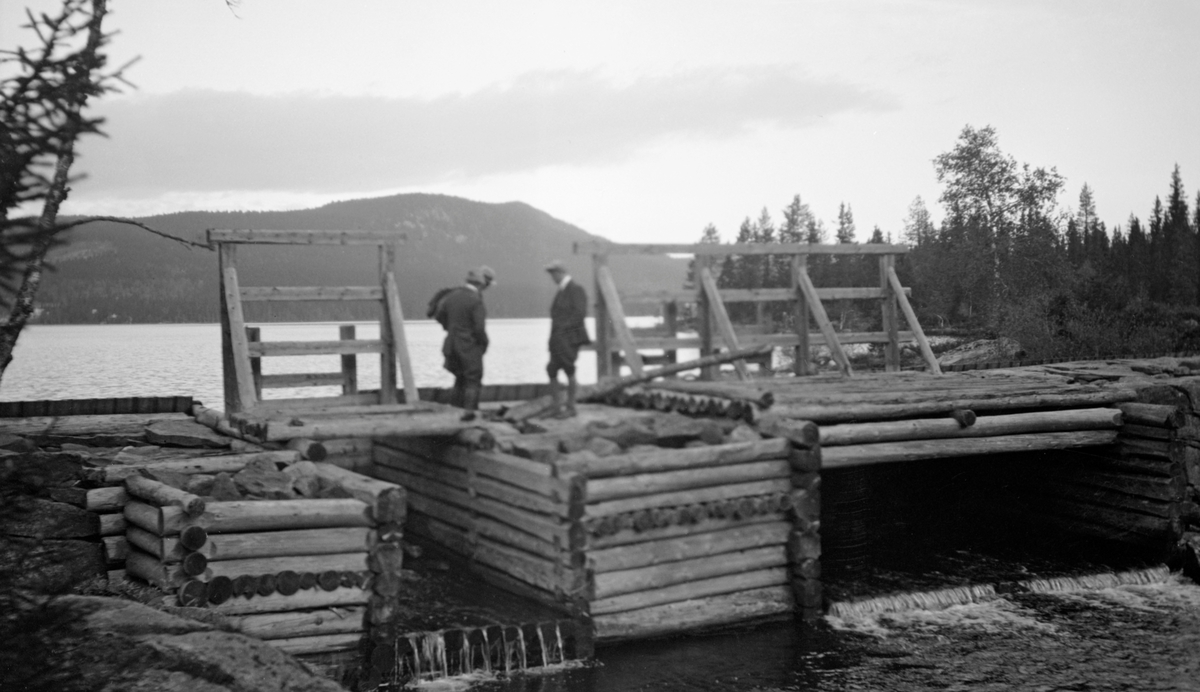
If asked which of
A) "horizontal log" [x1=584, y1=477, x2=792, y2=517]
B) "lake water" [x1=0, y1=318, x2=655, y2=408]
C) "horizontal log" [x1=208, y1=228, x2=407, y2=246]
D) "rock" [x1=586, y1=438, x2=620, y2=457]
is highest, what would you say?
"horizontal log" [x1=208, y1=228, x2=407, y2=246]

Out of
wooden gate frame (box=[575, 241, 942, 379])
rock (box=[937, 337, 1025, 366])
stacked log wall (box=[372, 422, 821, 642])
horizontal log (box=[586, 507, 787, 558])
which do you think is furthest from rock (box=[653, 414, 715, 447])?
rock (box=[937, 337, 1025, 366])

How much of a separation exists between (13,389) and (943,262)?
2546 cm

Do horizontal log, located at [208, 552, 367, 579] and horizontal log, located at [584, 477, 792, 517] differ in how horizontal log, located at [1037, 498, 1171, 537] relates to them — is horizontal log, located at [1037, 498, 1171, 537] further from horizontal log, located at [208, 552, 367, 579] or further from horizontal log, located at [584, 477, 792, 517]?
horizontal log, located at [208, 552, 367, 579]

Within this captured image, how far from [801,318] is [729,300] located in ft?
5.01

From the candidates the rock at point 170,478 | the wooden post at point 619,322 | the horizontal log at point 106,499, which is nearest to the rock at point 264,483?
the rock at point 170,478

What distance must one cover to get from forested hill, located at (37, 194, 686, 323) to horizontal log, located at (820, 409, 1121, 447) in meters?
5.26

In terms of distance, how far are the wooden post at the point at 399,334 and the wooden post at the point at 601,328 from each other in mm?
3314

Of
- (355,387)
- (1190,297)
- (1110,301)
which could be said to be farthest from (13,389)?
(1190,297)

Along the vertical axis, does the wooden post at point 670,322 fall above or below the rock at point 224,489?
above

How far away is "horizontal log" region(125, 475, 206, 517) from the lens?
8.93 metres

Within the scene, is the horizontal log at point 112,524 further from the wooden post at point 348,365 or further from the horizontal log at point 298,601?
the wooden post at point 348,365

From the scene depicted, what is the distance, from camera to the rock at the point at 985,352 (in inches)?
1124

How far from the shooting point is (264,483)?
33.9 ft

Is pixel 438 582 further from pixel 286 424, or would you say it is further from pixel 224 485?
pixel 224 485
